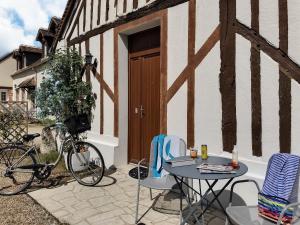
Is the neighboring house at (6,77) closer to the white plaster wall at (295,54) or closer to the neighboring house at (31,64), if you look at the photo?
the neighboring house at (31,64)

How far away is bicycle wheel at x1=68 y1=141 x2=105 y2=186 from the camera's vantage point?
196 inches

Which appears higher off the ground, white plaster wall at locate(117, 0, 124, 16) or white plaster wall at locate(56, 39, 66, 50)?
white plaster wall at locate(117, 0, 124, 16)

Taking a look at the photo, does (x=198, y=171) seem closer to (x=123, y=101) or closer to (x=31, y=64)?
(x=123, y=101)

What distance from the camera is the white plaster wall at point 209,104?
410 cm

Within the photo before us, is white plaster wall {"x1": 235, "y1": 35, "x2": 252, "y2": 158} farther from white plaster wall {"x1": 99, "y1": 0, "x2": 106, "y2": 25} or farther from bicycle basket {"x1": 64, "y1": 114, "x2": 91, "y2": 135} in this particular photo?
white plaster wall {"x1": 99, "y1": 0, "x2": 106, "y2": 25}

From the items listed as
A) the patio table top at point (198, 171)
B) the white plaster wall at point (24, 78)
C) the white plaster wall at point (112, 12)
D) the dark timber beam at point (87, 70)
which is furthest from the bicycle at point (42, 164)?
the white plaster wall at point (24, 78)

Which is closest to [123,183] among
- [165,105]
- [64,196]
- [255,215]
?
[64,196]

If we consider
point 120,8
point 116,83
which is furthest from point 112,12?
point 116,83

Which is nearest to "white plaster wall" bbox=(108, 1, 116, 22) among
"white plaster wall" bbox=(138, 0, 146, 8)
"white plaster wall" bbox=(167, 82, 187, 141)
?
"white plaster wall" bbox=(138, 0, 146, 8)

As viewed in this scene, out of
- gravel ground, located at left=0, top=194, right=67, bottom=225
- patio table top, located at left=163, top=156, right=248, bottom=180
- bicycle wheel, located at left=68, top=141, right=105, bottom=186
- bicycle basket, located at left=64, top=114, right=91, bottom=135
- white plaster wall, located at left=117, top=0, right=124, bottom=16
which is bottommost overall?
gravel ground, located at left=0, top=194, right=67, bottom=225

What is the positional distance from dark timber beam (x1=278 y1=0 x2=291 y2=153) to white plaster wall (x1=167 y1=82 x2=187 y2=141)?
1500mm

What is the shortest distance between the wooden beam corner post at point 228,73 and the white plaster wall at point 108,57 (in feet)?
8.80

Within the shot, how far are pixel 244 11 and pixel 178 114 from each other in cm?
176

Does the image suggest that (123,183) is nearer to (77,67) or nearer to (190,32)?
(190,32)
